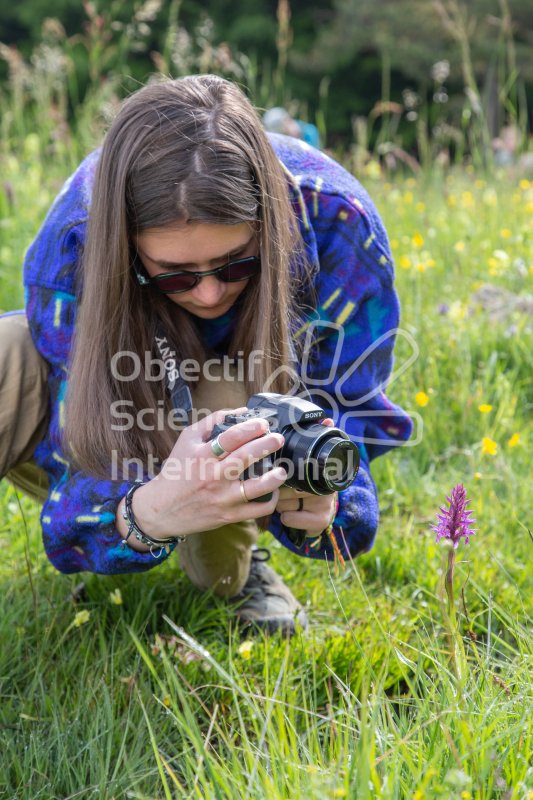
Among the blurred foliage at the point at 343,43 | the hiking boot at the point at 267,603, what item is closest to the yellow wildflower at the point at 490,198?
the hiking boot at the point at 267,603

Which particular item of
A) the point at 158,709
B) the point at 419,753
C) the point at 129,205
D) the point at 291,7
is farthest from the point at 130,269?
the point at 291,7

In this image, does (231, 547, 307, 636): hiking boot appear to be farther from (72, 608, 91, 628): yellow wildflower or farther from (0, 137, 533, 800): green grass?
(72, 608, 91, 628): yellow wildflower

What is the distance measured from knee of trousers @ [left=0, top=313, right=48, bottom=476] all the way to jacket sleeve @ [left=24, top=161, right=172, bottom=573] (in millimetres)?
20

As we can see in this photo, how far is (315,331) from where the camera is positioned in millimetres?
1578

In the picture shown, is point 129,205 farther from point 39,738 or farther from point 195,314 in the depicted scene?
point 39,738

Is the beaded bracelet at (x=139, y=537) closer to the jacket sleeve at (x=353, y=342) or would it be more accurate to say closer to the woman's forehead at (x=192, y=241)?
the jacket sleeve at (x=353, y=342)

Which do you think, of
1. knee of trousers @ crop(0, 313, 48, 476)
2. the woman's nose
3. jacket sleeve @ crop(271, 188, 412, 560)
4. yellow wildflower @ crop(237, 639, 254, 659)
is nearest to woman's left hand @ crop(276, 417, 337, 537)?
jacket sleeve @ crop(271, 188, 412, 560)

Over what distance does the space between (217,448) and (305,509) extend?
0.26 metres

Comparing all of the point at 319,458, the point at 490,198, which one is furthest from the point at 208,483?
the point at 490,198

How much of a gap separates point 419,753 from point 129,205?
87 cm

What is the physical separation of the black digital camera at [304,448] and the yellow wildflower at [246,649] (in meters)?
0.28

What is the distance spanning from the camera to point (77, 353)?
140 centimetres

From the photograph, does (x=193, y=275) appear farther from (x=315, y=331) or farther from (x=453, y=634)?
(x=453, y=634)

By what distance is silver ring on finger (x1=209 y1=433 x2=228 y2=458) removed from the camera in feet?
3.91
